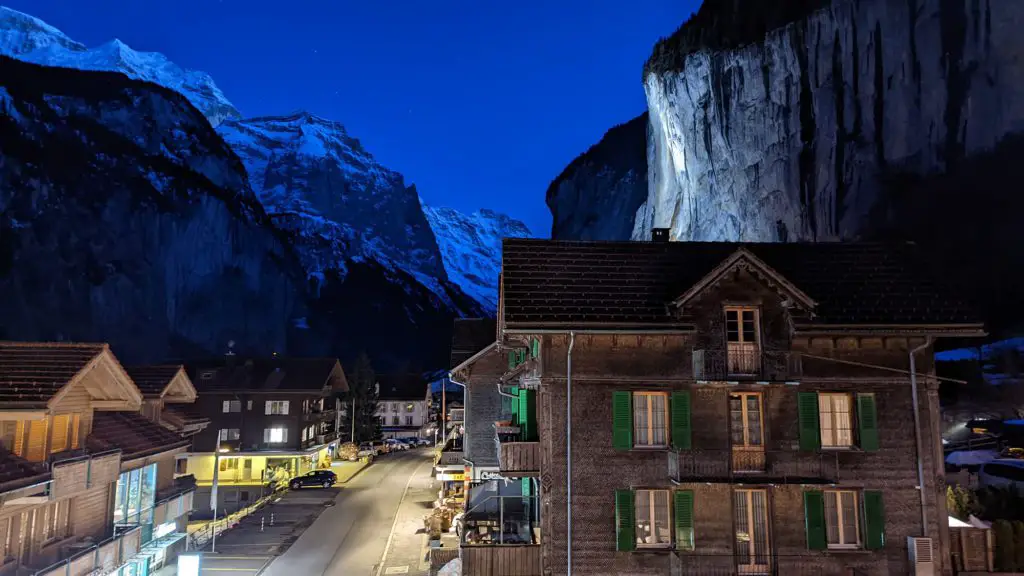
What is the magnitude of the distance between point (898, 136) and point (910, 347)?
30.6 metres

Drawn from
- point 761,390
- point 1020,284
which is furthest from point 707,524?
point 1020,284

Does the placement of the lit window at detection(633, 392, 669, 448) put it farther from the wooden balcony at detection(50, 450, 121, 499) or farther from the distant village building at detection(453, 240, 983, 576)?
the wooden balcony at detection(50, 450, 121, 499)

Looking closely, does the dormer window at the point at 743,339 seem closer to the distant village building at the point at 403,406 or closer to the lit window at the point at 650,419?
the lit window at the point at 650,419

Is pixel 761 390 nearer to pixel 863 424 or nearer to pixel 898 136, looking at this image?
pixel 863 424

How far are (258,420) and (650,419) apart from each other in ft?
157

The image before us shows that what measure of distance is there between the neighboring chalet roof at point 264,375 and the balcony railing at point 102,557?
35058 mm

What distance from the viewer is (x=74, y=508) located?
21.5 meters

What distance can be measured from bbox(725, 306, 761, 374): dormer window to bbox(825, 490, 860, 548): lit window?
13.6ft

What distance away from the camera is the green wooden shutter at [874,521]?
1800cm

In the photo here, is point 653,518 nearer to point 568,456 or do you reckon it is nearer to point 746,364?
point 568,456

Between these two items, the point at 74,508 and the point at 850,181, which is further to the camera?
the point at 850,181

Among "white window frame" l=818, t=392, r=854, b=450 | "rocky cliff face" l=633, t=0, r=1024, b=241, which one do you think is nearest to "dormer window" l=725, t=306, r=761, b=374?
"white window frame" l=818, t=392, r=854, b=450

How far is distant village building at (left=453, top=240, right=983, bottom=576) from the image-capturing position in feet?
58.9

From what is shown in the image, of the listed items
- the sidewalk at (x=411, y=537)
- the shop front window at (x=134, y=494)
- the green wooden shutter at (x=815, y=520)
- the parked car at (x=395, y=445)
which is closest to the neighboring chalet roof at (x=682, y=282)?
the green wooden shutter at (x=815, y=520)
